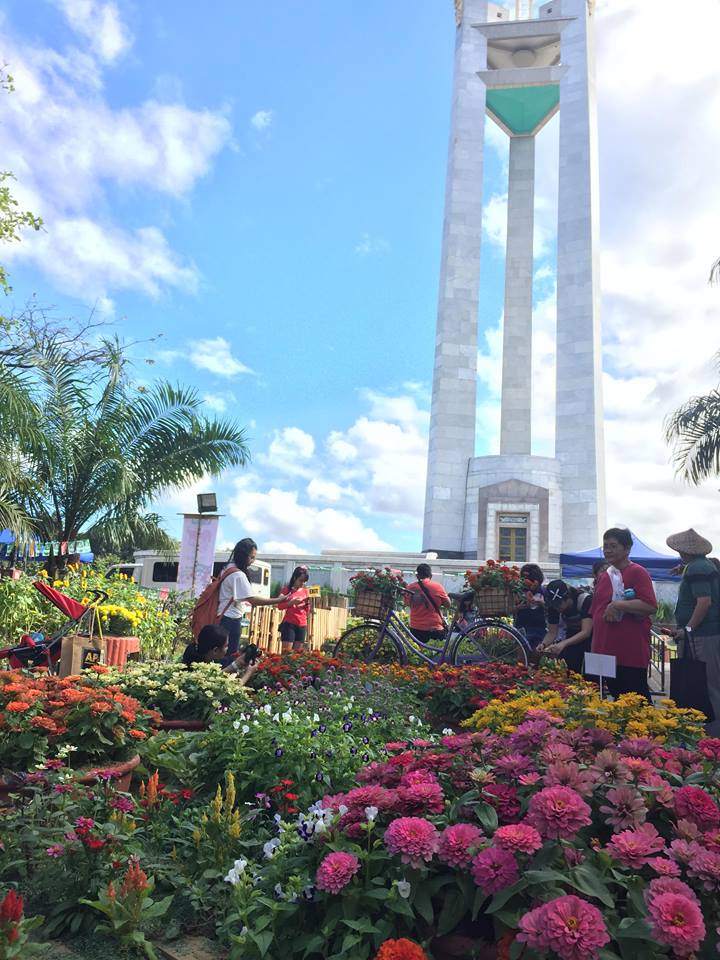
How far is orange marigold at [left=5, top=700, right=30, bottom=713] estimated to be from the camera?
416 cm

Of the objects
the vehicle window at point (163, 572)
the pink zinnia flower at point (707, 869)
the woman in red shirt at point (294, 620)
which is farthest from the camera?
the vehicle window at point (163, 572)

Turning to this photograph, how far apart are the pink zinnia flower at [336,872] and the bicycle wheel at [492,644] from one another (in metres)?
5.78

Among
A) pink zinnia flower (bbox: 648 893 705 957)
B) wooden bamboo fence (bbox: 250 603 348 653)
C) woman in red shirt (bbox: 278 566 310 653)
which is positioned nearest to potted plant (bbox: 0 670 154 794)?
pink zinnia flower (bbox: 648 893 705 957)

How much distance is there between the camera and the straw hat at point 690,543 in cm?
Answer: 617

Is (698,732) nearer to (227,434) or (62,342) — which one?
(227,434)

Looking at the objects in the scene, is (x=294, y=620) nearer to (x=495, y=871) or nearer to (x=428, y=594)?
(x=428, y=594)

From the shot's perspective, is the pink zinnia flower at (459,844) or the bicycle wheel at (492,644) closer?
the pink zinnia flower at (459,844)

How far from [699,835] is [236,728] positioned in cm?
261

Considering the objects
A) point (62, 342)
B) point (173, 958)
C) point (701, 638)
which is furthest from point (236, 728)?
point (62, 342)

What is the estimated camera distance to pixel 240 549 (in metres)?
6.87

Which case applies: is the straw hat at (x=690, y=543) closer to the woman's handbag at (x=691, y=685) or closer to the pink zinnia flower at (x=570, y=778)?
the woman's handbag at (x=691, y=685)

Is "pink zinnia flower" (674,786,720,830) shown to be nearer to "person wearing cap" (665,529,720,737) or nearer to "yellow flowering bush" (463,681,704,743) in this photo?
"yellow flowering bush" (463,681,704,743)

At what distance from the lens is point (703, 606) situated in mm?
5949

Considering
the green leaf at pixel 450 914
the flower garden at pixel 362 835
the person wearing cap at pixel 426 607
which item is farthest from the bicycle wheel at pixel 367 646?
the green leaf at pixel 450 914
